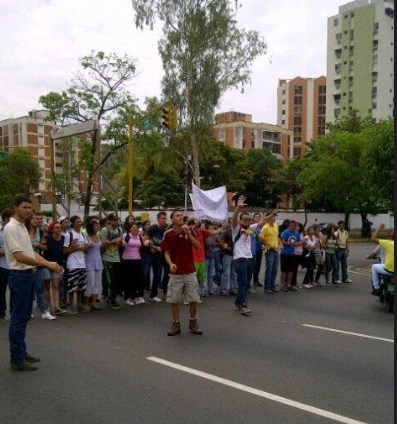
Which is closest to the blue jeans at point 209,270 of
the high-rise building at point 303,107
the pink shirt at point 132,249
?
the pink shirt at point 132,249

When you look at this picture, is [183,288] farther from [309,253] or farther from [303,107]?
[303,107]

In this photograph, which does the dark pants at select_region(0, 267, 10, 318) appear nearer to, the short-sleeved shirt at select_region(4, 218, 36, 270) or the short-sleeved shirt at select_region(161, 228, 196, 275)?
the short-sleeved shirt at select_region(161, 228, 196, 275)

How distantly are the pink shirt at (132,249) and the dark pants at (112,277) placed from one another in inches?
9.1

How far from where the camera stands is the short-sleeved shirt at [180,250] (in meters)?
7.65

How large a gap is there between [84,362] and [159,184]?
4372cm

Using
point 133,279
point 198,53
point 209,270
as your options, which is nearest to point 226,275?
point 209,270

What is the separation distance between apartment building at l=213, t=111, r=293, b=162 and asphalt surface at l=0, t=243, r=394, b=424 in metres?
92.6

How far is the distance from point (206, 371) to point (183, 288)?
2.04 meters

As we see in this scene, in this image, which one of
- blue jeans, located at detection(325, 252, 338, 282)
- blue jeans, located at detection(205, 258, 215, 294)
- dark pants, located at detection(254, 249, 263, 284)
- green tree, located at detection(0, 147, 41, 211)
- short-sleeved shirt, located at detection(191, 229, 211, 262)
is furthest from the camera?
green tree, located at detection(0, 147, 41, 211)

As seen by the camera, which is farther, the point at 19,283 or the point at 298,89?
the point at 298,89

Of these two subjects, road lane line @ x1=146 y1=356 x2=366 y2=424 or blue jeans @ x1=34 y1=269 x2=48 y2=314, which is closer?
road lane line @ x1=146 y1=356 x2=366 y2=424

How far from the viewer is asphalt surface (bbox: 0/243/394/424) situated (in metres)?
4.63

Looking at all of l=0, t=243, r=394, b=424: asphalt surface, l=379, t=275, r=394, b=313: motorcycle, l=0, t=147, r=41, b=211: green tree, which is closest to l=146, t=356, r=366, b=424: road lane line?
l=0, t=243, r=394, b=424: asphalt surface

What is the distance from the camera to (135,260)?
996 cm
